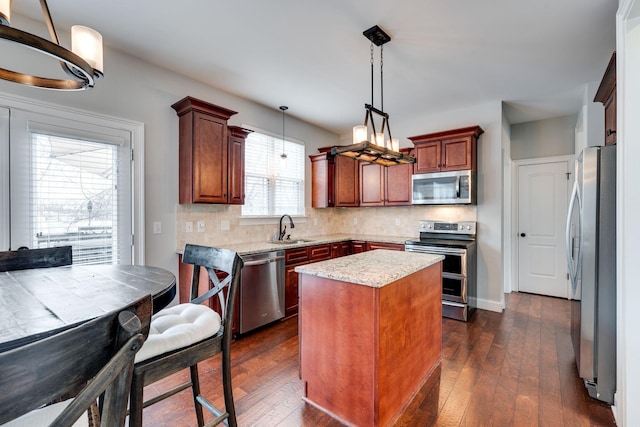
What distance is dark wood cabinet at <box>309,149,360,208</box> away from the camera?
495 cm

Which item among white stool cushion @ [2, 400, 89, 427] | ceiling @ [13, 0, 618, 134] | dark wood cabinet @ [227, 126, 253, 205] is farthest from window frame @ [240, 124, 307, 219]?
white stool cushion @ [2, 400, 89, 427]

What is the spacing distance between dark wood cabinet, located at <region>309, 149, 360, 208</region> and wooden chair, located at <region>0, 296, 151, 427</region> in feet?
14.1

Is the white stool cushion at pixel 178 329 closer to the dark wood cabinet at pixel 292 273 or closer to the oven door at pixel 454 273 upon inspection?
the dark wood cabinet at pixel 292 273

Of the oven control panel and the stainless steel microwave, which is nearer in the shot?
the stainless steel microwave

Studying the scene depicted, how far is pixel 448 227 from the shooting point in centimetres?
427

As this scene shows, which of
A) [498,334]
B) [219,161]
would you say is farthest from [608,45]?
[219,161]

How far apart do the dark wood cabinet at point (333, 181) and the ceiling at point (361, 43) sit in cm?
123

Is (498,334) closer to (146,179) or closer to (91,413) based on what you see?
(91,413)

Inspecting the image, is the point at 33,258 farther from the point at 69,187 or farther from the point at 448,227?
the point at 448,227

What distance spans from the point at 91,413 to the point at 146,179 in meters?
2.61

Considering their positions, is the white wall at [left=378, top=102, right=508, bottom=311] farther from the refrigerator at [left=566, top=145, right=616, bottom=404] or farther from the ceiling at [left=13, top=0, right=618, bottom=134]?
the refrigerator at [left=566, top=145, right=616, bottom=404]

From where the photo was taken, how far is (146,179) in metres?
2.98

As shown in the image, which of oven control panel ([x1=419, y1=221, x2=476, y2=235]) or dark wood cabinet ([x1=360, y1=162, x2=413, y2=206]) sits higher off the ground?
dark wood cabinet ([x1=360, y1=162, x2=413, y2=206])

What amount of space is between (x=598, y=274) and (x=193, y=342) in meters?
2.66
